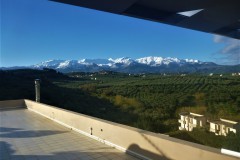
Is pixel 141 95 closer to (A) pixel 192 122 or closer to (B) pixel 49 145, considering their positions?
(A) pixel 192 122

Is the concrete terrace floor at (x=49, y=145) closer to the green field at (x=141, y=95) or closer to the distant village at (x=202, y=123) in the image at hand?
the green field at (x=141, y=95)

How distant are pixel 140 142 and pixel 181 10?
5.16 feet

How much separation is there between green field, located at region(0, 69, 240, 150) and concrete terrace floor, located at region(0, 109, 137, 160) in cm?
888

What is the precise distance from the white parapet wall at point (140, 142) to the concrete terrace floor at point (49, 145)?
0.35 feet

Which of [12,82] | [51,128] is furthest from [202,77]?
[51,128]

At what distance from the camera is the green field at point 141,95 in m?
18.0

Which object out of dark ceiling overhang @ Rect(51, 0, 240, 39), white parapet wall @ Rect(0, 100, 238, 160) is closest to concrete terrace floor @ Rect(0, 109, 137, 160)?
white parapet wall @ Rect(0, 100, 238, 160)

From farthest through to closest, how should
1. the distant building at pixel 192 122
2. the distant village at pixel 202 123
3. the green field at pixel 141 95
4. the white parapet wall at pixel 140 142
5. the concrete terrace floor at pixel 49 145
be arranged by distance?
the distant building at pixel 192 122 < the distant village at pixel 202 123 < the green field at pixel 141 95 < the concrete terrace floor at pixel 49 145 < the white parapet wall at pixel 140 142

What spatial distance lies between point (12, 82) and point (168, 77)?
25.7 meters

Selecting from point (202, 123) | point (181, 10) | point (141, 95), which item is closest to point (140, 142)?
point (181, 10)

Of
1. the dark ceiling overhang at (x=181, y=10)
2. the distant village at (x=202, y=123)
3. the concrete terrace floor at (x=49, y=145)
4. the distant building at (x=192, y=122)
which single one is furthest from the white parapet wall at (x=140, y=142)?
the distant building at (x=192, y=122)

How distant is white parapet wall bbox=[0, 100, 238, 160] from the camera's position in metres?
2.55

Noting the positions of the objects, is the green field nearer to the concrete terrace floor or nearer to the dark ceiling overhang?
the concrete terrace floor

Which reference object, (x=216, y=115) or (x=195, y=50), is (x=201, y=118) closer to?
(x=216, y=115)
